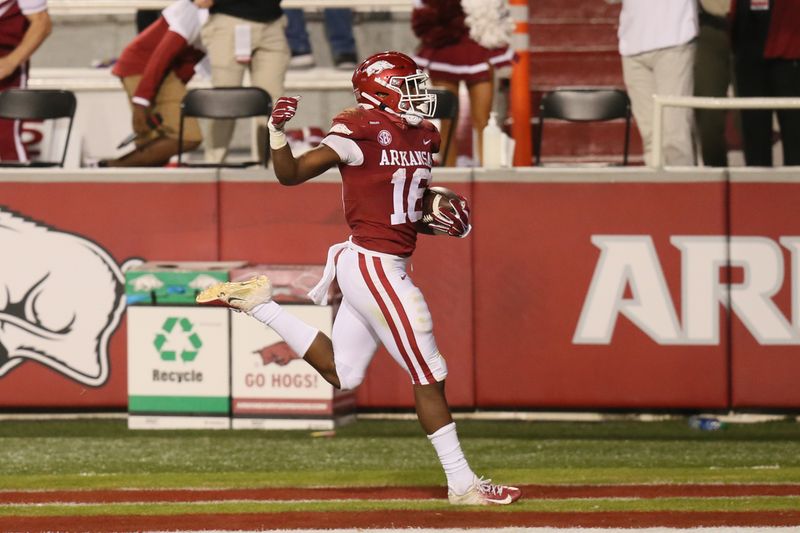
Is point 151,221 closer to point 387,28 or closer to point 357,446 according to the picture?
point 357,446

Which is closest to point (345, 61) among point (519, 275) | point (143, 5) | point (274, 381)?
point (143, 5)

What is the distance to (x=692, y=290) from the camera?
437 inches

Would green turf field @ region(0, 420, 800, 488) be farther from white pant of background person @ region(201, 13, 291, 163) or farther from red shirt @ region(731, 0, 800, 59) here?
white pant of background person @ region(201, 13, 291, 163)

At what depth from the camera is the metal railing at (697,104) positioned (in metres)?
10.9

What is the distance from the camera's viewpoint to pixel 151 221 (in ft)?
37.6

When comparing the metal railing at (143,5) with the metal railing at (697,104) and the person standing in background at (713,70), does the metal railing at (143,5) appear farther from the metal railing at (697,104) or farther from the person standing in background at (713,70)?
the metal railing at (697,104)

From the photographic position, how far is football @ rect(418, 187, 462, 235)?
8320mm

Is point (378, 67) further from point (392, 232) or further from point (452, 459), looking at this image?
point (452, 459)

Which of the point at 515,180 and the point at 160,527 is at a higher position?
the point at 515,180

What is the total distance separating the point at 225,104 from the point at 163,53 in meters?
0.88

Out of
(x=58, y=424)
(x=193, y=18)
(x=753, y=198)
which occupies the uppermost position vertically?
(x=193, y=18)

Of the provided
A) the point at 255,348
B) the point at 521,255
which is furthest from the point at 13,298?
the point at 521,255

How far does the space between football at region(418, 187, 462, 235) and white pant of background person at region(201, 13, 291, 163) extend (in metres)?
4.39

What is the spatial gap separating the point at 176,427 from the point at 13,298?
4.79ft
